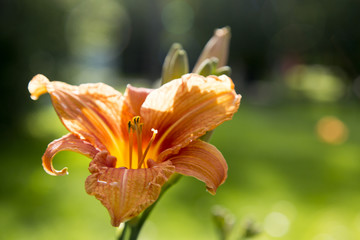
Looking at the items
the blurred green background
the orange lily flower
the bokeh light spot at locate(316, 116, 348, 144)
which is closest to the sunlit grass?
the blurred green background

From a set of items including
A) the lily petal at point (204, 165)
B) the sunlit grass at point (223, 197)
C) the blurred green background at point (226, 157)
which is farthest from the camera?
the blurred green background at point (226, 157)

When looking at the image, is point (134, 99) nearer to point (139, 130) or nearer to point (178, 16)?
point (139, 130)

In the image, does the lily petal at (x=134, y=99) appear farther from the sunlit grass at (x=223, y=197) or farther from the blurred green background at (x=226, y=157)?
the sunlit grass at (x=223, y=197)

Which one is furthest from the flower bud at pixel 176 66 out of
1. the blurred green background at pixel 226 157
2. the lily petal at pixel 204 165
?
the blurred green background at pixel 226 157

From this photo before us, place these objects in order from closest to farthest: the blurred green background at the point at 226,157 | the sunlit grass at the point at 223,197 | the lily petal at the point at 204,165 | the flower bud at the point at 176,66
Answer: the lily petal at the point at 204,165
the flower bud at the point at 176,66
the sunlit grass at the point at 223,197
the blurred green background at the point at 226,157

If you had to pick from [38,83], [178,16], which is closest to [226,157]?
[38,83]

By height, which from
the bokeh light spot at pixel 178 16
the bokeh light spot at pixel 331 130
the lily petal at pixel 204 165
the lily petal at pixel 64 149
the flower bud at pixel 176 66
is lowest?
the bokeh light spot at pixel 331 130

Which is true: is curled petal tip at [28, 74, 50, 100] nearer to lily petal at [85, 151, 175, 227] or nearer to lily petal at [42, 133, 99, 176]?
lily petal at [42, 133, 99, 176]
